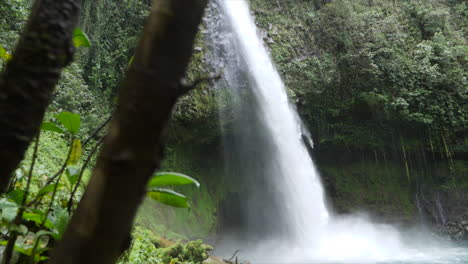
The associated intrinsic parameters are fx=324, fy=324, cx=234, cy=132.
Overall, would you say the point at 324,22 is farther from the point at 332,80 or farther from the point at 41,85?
the point at 41,85

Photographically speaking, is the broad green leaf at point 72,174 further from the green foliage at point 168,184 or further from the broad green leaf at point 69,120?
the green foliage at point 168,184

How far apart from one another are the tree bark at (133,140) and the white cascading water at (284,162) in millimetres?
9379

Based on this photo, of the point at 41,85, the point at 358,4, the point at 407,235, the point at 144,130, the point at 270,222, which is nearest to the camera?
the point at 144,130

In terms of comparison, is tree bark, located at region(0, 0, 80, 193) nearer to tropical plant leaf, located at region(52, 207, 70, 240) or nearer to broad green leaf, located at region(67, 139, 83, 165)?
tropical plant leaf, located at region(52, 207, 70, 240)

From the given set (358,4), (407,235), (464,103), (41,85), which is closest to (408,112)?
(464,103)

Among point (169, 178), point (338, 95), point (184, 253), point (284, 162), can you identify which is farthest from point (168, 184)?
point (338, 95)

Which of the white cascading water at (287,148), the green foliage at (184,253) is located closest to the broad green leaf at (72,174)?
the green foliage at (184,253)

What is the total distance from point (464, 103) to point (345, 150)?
4689 mm

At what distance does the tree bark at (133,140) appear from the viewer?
2.04ft

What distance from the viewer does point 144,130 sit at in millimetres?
655

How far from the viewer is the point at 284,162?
1052 centimetres

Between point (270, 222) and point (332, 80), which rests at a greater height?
point (332, 80)

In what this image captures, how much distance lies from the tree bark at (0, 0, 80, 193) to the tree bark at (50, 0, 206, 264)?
0.48 m

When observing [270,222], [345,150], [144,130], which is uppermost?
[345,150]
